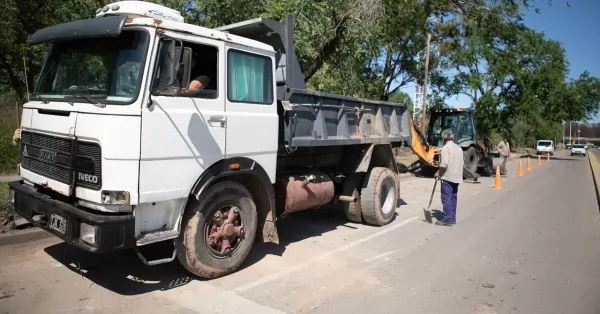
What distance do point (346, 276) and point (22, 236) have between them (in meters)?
4.23

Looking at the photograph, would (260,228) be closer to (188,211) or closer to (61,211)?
(188,211)

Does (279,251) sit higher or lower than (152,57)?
lower

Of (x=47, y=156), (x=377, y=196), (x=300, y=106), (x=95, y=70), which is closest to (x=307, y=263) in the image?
(x=300, y=106)

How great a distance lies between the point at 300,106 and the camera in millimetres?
5434

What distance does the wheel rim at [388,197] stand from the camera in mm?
7664

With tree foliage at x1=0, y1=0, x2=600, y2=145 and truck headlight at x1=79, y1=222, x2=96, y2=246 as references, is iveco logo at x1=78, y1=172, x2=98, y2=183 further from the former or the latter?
tree foliage at x1=0, y1=0, x2=600, y2=145

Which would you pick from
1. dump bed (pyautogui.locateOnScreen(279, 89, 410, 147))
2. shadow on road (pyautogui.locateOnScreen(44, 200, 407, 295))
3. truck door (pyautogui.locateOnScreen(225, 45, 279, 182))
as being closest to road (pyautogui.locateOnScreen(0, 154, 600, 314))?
shadow on road (pyautogui.locateOnScreen(44, 200, 407, 295))

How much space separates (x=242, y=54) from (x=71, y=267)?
3121 mm

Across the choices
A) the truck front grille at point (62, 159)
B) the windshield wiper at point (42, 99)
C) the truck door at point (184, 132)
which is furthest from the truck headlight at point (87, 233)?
the windshield wiper at point (42, 99)

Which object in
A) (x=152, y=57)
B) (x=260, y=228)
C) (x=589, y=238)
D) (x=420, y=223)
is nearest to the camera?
(x=152, y=57)

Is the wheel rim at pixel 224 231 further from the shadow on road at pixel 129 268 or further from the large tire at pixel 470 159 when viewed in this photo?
the large tire at pixel 470 159

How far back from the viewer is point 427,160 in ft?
41.0

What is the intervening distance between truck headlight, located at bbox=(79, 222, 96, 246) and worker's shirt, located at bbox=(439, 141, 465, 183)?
6052mm

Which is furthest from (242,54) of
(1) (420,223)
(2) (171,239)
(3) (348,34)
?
(3) (348,34)
